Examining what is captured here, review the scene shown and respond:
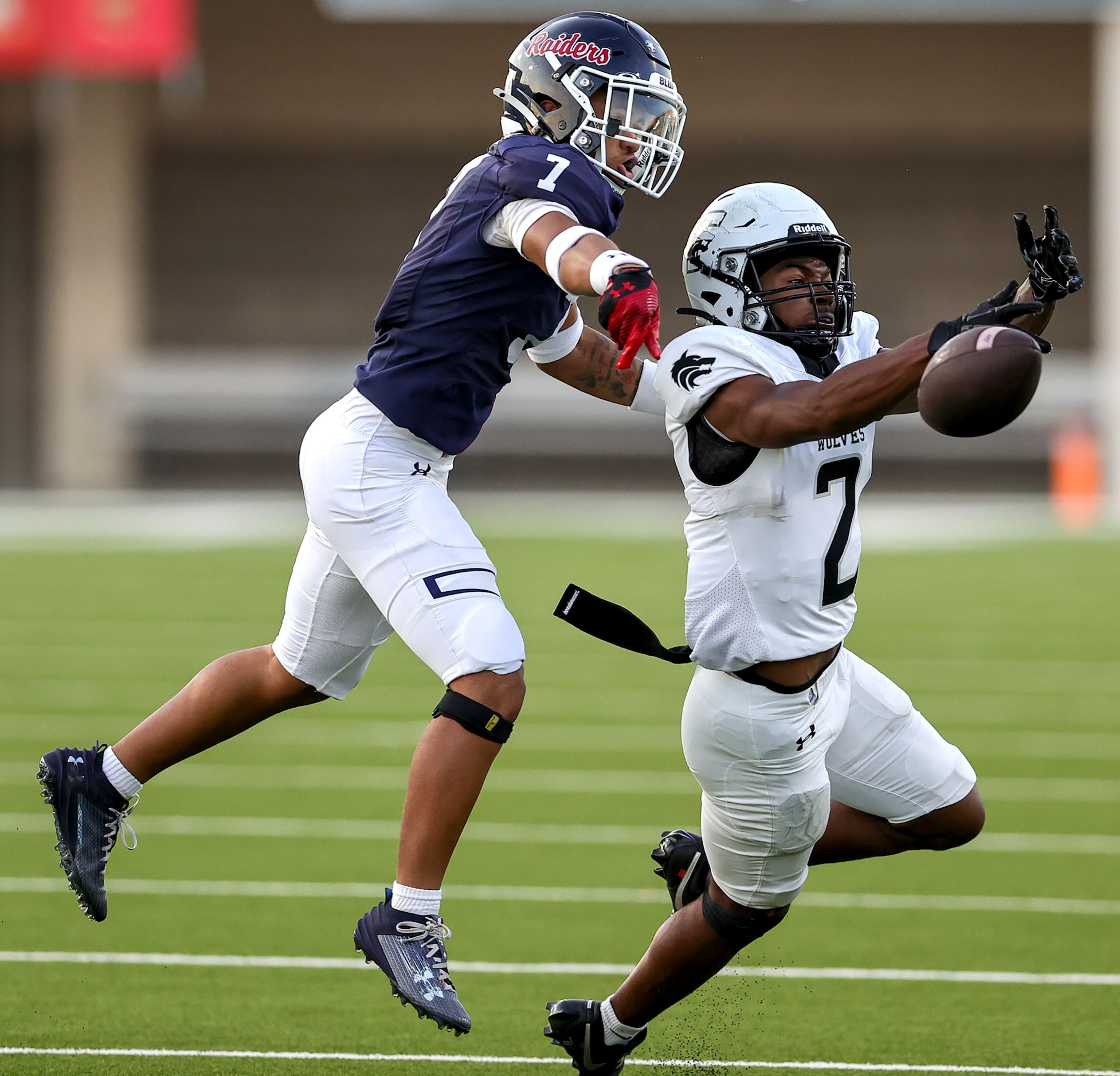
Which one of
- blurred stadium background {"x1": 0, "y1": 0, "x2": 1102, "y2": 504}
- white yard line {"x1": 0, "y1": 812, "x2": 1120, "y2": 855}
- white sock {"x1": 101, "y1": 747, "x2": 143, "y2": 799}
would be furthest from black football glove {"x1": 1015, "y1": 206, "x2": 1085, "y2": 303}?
blurred stadium background {"x1": 0, "y1": 0, "x2": 1102, "y2": 504}

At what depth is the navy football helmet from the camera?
3873mm

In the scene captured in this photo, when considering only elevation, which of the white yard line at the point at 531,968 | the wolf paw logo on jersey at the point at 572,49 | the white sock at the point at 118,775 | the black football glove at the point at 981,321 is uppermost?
the wolf paw logo on jersey at the point at 572,49

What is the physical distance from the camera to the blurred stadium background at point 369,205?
77.0 feet

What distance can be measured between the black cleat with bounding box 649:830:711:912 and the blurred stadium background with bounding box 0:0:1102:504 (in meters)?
19.0

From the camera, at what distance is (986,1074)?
3873 millimetres

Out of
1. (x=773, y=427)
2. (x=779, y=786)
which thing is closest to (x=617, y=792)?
(x=779, y=786)

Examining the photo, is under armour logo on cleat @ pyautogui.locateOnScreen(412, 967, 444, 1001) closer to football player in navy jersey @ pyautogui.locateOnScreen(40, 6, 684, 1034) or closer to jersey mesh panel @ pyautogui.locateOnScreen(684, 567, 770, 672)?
football player in navy jersey @ pyautogui.locateOnScreen(40, 6, 684, 1034)

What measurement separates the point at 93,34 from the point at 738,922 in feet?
57.6

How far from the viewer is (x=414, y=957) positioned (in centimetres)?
351

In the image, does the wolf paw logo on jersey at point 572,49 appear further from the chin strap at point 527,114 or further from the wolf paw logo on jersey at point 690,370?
the wolf paw logo on jersey at point 690,370

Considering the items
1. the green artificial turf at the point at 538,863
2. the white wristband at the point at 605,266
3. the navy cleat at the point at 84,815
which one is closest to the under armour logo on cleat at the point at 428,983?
the green artificial turf at the point at 538,863

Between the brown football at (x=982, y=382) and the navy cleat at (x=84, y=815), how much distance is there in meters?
2.13

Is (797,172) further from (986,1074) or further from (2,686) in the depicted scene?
(986,1074)

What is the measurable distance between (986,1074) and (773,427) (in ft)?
5.07
